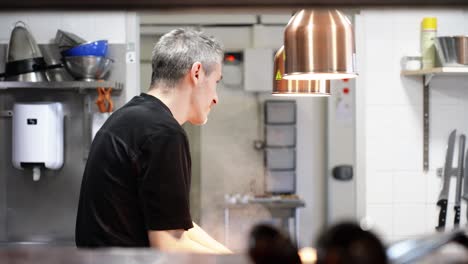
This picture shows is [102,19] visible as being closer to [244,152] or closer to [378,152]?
[378,152]

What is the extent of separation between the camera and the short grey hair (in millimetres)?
2080

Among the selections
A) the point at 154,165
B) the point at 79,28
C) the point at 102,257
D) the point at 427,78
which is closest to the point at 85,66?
the point at 79,28

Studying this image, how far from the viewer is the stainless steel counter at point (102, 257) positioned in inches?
18.6

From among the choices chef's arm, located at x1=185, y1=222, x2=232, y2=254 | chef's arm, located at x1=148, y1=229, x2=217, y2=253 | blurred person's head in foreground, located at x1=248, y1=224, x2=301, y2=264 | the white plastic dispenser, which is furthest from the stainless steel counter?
the white plastic dispenser

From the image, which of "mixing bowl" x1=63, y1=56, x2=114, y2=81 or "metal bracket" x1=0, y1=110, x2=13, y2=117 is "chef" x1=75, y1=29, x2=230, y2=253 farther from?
"metal bracket" x1=0, y1=110, x2=13, y2=117

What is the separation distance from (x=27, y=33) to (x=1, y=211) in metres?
1.08

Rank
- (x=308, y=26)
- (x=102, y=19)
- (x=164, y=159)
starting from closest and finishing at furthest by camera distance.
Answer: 1. (x=308, y=26)
2. (x=164, y=159)
3. (x=102, y=19)

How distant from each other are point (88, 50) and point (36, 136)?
Answer: 563 millimetres

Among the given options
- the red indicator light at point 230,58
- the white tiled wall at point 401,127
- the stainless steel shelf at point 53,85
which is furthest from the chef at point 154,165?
the red indicator light at point 230,58

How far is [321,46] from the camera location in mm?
1468

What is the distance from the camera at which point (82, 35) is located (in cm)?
386

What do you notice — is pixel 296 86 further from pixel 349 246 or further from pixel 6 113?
pixel 6 113

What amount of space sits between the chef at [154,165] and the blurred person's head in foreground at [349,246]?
128 cm

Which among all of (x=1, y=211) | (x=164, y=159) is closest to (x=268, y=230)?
(x=164, y=159)
